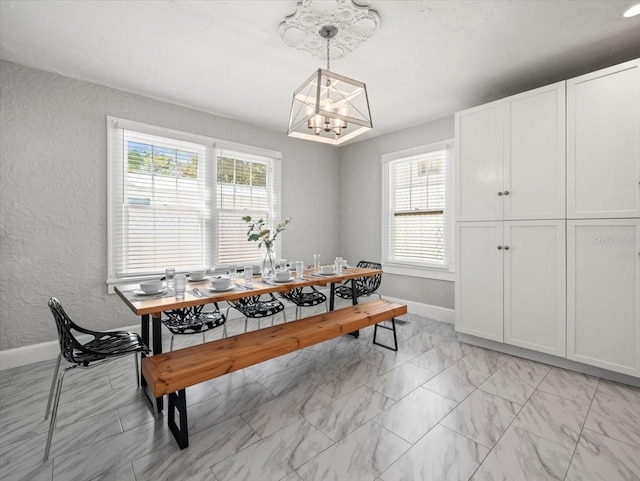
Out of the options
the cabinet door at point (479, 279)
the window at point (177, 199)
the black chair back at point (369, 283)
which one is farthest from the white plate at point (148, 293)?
the cabinet door at point (479, 279)

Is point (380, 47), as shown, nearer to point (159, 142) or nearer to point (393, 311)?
point (393, 311)

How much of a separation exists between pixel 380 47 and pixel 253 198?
2.56 metres

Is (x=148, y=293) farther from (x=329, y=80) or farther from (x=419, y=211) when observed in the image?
(x=419, y=211)

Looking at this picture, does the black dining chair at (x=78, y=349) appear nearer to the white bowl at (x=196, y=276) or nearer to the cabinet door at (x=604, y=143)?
the white bowl at (x=196, y=276)

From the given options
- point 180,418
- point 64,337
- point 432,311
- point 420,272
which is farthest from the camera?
point 420,272

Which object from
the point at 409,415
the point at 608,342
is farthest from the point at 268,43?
the point at 608,342

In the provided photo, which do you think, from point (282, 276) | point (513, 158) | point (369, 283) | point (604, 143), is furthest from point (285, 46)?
point (369, 283)

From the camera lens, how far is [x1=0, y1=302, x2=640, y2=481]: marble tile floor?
1602 mm

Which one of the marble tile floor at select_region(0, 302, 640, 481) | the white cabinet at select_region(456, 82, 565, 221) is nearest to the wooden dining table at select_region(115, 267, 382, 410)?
the marble tile floor at select_region(0, 302, 640, 481)

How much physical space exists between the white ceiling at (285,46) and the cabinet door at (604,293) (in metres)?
1.53

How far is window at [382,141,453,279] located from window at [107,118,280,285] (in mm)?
1915

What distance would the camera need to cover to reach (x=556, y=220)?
2711 millimetres

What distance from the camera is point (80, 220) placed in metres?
3.09

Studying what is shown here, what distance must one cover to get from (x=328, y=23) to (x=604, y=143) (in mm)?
2421
